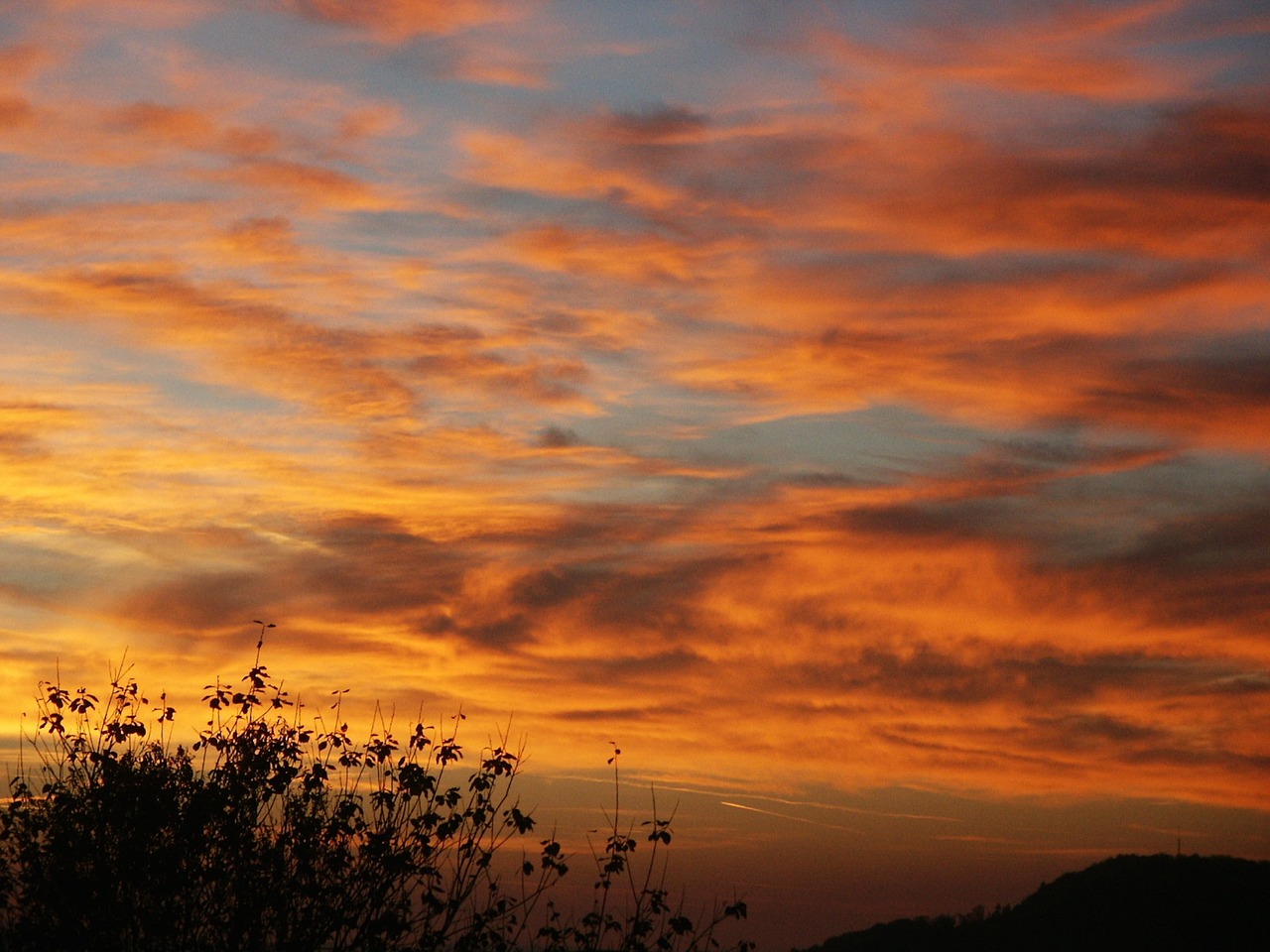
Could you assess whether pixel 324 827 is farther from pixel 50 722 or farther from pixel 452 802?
pixel 50 722

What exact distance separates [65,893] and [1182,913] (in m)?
163

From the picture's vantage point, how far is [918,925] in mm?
173625

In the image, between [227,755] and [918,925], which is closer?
[227,755]

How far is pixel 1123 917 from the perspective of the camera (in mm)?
157875

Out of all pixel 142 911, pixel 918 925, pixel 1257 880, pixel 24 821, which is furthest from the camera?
pixel 918 925

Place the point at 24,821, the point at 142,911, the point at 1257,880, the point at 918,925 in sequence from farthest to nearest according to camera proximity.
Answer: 1. the point at 918,925
2. the point at 1257,880
3. the point at 24,821
4. the point at 142,911

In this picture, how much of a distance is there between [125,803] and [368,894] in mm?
3527

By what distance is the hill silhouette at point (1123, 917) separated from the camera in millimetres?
149375

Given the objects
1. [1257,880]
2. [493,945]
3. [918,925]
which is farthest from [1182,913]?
[493,945]

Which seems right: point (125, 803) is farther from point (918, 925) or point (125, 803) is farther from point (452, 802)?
point (918, 925)

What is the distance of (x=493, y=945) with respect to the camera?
1908cm

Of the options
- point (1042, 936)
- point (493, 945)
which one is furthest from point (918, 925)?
point (493, 945)

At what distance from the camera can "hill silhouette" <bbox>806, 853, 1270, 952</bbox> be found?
490 feet

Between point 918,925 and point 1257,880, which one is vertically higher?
point 1257,880
